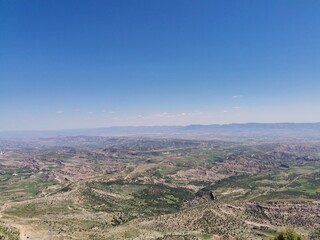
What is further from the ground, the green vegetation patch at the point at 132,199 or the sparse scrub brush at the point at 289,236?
the sparse scrub brush at the point at 289,236

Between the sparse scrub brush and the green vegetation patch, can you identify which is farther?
the green vegetation patch

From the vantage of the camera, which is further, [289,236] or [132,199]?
[132,199]

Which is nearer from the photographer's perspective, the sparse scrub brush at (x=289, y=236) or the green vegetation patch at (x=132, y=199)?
A: the sparse scrub brush at (x=289, y=236)

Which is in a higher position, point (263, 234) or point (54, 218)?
point (54, 218)

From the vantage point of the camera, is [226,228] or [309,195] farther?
[309,195]

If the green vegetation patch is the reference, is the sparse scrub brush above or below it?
above

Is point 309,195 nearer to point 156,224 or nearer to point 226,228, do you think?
point 226,228

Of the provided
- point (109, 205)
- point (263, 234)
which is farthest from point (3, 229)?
point (263, 234)

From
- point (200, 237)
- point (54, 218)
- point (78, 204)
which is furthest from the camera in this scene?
point (78, 204)

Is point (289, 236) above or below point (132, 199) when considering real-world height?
above

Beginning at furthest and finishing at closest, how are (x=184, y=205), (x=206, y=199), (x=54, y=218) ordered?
(x=206, y=199) → (x=184, y=205) → (x=54, y=218)
